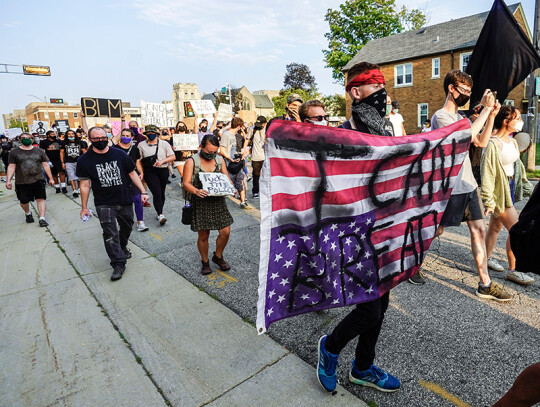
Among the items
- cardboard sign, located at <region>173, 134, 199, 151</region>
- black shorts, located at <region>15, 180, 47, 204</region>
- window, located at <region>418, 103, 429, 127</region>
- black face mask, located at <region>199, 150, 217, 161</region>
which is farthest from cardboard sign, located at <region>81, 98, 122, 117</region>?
window, located at <region>418, 103, 429, 127</region>

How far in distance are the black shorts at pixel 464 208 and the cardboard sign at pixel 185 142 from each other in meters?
7.35

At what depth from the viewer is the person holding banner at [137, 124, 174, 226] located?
669 cm

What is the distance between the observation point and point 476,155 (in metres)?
3.62

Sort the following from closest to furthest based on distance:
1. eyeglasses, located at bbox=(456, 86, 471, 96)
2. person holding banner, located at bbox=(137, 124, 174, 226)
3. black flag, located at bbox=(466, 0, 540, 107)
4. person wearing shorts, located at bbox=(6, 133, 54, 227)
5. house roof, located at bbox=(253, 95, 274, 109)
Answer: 1. eyeglasses, located at bbox=(456, 86, 471, 96)
2. black flag, located at bbox=(466, 0, 540, 107)
3. person holding banner, located at bbox=(137, 124, 174, 226)
4. person wearing shorts, located at bbox=(6, 133, 54, 227)
5. house roof, located at bbox=(253, 95, 274, 109)

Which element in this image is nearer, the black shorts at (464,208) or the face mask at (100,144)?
the black shorts at (464,208)

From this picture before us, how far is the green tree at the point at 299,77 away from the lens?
194 ft

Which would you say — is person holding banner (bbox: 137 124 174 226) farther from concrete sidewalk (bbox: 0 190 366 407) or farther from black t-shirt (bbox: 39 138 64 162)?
black t-shirt (bbox: 39 138 64 162)

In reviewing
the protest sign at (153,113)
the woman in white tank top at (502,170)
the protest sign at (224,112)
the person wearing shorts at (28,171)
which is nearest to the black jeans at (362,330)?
the woman in white tank top at (502,170)

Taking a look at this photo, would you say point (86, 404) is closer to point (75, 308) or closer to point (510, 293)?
point (75, 308)

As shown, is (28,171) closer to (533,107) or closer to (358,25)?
Answer: (533,107)

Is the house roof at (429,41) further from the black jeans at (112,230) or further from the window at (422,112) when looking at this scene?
the black jeans at (112,230)

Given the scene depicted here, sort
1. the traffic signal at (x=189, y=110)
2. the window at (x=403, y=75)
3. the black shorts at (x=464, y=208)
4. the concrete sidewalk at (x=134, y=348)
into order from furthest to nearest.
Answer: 1. the window at (x=403, y=75)
2. the traffic signal at (x=189, y=110)
3. the black shorts at (x=464, y=208)
4. the concrete sidewalk at (x=134, y=348)

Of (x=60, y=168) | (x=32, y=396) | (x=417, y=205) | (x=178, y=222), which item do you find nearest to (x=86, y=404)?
(x=32, y=396)

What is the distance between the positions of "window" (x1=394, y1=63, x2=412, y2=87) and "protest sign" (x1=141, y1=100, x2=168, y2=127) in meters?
21.7
